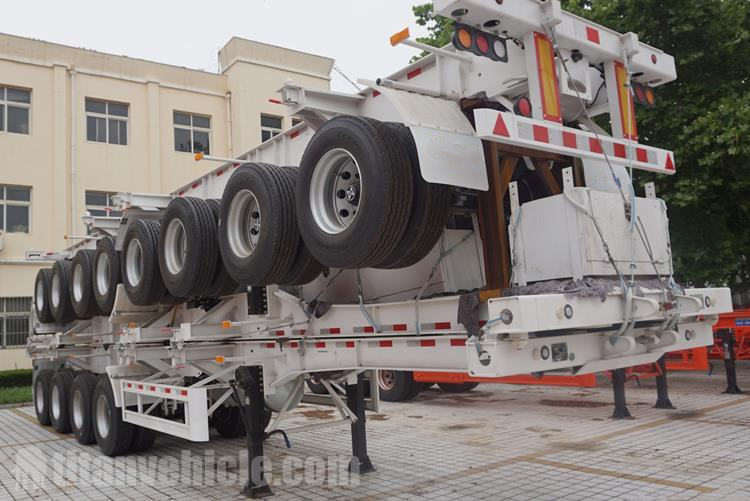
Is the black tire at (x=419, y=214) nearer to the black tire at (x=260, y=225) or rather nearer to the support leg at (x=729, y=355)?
the black tire at (x=260, y=225)

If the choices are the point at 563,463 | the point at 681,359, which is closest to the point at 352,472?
the point at 563,463

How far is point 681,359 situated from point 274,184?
8.80 metres

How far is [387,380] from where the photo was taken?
12.1m

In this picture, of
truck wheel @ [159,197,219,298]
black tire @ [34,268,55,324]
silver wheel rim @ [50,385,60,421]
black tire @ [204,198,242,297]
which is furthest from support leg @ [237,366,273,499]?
black tire @ [34,268,55,324]

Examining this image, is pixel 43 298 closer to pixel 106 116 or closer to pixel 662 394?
pixel 662 394

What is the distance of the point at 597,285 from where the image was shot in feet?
12.0

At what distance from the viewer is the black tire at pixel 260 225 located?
15.3 ft

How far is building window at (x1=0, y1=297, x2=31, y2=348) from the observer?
17.8 m

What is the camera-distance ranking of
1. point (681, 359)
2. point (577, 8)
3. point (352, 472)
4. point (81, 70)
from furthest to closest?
point (81, 70), point (577, 8), point (681, 359), point (352, 472)

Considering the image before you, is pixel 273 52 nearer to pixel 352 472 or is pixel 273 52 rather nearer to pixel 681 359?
pixel 681 359

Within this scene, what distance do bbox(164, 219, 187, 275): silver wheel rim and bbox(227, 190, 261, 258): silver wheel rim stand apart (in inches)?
44.7

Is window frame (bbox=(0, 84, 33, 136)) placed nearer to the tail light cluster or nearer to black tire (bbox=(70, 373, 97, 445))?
black tire (bbox=(70, 373, 97, 445))

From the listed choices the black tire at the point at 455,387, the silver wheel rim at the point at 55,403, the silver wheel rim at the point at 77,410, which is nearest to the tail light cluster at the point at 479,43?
the silver wheel rim at the point at 77,410

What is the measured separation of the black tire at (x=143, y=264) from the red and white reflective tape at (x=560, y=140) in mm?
4219
